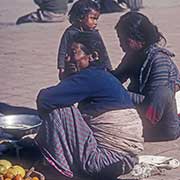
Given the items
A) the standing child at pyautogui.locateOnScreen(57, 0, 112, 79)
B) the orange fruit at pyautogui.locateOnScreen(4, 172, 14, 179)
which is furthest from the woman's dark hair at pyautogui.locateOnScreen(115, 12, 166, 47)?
the orange fruit at pyautogui.locateOnScreen(4, 172, 14, 179)

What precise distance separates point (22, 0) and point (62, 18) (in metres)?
4.19

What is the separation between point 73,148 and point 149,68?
1286 mm

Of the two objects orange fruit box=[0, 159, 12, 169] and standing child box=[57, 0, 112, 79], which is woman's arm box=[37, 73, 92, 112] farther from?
standing child box=[57, 0, 112, 79]

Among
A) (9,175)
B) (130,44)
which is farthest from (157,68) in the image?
(9,175)

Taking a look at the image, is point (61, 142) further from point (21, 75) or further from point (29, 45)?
point (29, 45)

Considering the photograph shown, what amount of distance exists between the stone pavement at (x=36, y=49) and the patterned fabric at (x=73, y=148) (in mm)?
436

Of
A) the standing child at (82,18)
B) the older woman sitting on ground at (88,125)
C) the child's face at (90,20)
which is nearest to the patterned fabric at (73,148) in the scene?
the older woman sitting on ground at (88,125)

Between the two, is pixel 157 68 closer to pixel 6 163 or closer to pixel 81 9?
pixel 81 9

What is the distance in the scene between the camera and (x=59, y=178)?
18.2 feet

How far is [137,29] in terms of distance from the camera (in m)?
6.23

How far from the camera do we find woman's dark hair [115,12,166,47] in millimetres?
6246

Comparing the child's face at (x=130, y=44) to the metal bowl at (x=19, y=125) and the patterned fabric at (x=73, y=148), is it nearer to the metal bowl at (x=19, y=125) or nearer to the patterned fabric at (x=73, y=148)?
the metal bowl at (x=19, y=125)

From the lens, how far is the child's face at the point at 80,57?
5.57 meters

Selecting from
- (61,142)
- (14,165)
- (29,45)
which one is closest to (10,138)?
(14,165)
